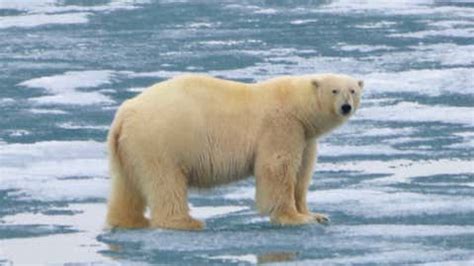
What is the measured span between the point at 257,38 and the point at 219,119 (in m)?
8.05

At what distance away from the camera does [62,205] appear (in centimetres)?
944

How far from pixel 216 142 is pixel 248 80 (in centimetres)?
543

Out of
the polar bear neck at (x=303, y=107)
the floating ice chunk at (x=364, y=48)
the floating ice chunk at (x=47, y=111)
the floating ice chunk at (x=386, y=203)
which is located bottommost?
the floating ice chunk at (x=364, y=48)

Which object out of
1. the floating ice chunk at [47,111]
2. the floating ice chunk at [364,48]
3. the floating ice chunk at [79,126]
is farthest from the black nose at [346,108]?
the floating ice chunk at [364,48]

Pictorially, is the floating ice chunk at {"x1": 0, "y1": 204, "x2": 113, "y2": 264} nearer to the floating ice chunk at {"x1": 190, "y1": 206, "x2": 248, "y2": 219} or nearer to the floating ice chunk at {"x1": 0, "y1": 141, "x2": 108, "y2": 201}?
the floating ice chunk at {"x1": 0, "y1": 141, "x2": 108, "y2": 201}

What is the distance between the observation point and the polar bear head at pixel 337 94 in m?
8.98

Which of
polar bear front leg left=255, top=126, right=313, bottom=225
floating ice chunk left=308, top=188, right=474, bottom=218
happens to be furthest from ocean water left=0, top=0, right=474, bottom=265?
polar bear front leg left=255, top=126, right=313, bottom=225

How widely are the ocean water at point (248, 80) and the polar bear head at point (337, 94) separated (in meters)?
0.57

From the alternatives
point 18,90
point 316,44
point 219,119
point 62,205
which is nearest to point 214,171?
point 219,119

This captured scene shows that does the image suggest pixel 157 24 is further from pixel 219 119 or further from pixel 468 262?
pixel 468 262

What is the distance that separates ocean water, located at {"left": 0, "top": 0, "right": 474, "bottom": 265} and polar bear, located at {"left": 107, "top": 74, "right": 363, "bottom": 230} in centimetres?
19

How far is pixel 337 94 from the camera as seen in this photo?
355 inches

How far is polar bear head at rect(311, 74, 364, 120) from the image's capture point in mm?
8977

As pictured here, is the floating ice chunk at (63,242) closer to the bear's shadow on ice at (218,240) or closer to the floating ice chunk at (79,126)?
the bear's shadow on ice at (218,240)
